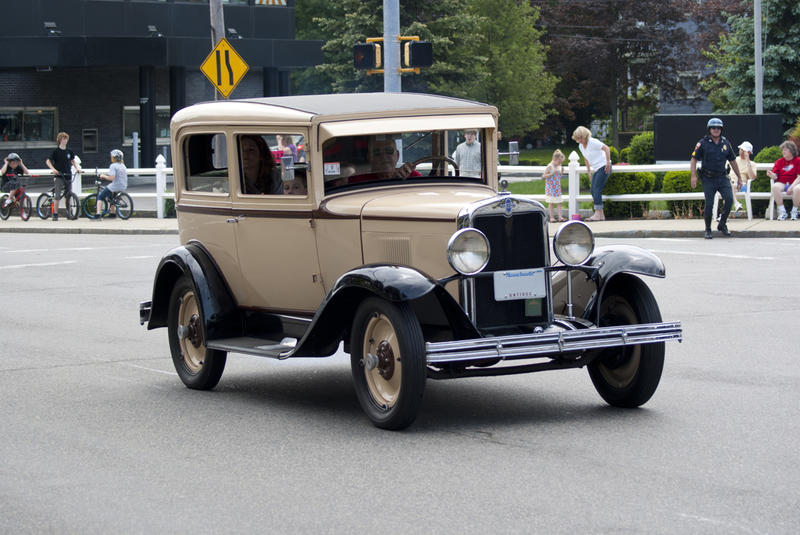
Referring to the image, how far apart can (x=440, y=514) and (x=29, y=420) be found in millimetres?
3632

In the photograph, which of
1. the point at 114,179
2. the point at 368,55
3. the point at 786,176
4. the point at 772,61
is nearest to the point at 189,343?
the point at 368,55

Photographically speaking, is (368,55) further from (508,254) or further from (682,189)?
(508,254)

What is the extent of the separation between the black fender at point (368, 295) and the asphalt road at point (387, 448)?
513mm

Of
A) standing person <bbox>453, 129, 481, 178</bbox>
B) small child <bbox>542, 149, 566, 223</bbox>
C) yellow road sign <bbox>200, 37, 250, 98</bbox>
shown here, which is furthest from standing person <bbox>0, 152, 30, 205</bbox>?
standing person <bbox>453, 129, 481, 178</bbox>

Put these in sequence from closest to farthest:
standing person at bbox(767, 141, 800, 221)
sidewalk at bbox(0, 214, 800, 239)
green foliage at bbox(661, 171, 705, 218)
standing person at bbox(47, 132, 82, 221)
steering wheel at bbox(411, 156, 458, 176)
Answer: steering wheel at bbox(411, 156, 458, 176) < sidewalk at bbox(0, 214, 800, 239) < standing person at bbox(767, 141, 800, 221) < green foliage at bbox(661, 171, 705, 218) < standing person at bbox(47, 132, 82, 221)

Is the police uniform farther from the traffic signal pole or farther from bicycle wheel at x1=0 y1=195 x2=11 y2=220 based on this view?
bicycle wheel at x1=0 y1=195 x2=11 y2=220

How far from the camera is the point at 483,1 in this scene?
211ft

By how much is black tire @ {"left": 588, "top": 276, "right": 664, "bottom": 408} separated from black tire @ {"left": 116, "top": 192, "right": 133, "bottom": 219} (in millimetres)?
A: 22177

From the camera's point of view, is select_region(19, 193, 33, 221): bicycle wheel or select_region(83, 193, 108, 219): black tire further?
select_region(19, 193, 33, 221): bicycle wheel

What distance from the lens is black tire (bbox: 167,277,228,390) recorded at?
9.61 meters

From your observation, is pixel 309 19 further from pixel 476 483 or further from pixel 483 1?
pixel 476 483

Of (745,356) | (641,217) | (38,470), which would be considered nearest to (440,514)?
(38,470)

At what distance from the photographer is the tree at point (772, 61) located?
1494 inches

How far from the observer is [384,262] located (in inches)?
324
